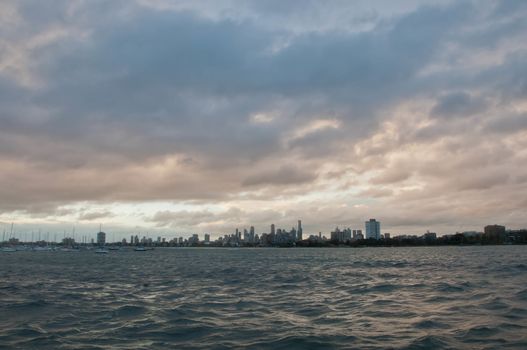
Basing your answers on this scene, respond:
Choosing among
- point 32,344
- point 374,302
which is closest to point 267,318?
point 374,302

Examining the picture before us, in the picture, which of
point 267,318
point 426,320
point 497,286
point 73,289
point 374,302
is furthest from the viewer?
point 73,289

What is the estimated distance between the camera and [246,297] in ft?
110

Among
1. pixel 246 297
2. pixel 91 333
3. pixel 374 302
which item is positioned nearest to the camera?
pixel 91 333

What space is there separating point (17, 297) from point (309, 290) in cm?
2385

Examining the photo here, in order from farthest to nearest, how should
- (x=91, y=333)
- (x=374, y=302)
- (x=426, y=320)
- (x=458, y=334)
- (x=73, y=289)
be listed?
1. (x=73, y=289)
2. (x=374, y=302)
3. (x=426, y=320)
4. (x=91, y=333)
5. (x=458, y=334)

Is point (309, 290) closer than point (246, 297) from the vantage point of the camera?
No

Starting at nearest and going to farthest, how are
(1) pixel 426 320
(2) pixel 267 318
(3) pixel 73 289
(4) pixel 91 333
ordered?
(4) pixel 91 333, (1) pixel 426 320, (2) pixel 267 318, (3) pixel 73 289

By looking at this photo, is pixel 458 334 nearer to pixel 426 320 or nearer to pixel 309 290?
pixel 426 320

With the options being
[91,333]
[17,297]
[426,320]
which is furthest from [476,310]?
[17,297]

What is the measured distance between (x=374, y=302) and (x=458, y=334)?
35.0 feet

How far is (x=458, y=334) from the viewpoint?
18828 mm

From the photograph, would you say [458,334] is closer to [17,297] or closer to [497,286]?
[497,286]

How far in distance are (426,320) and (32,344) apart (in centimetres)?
1844

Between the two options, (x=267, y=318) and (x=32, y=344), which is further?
(x=267, y=318)
